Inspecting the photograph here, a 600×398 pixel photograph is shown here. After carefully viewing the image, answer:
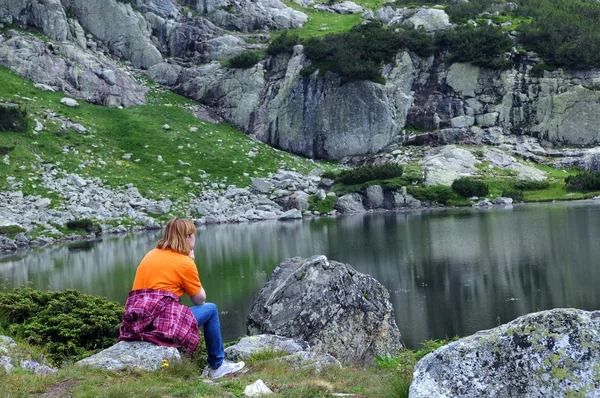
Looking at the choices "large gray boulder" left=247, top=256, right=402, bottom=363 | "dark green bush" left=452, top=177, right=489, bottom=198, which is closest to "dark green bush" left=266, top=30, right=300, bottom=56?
"dark green bush" left=452, top=177, right=489, bottom=198

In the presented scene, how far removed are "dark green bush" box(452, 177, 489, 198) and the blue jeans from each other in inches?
2428

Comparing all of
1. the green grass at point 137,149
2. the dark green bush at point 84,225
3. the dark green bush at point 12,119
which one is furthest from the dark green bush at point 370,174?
the dark green bush at point 12,119

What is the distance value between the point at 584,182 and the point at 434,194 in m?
18.5

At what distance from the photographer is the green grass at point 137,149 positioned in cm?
6300

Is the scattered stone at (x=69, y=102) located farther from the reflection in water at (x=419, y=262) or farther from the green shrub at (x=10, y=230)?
the reflection in water at (x=419, y=262)

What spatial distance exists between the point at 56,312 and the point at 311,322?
6.38 m

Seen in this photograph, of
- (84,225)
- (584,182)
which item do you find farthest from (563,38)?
(84,225)

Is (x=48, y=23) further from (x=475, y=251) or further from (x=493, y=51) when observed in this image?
(x=475, y=251)

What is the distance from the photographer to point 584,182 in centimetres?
6512

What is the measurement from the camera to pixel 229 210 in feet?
210

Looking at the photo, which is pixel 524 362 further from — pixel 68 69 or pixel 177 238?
pixel 68 69

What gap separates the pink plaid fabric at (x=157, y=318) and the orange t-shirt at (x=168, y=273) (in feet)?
0.38

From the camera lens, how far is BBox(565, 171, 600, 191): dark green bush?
64.6 m

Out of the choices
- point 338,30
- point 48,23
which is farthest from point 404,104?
point 48,23
